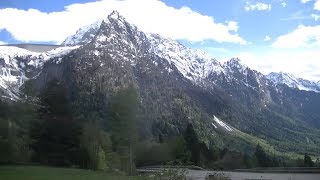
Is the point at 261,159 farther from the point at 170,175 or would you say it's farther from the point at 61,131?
the point at 170,175

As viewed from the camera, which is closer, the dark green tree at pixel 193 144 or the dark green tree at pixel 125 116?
the dark green tree at pixel 125 116

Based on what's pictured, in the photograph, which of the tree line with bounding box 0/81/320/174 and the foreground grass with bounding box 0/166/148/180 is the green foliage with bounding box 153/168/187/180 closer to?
the foreground grass with bounding box 0/166/148/180

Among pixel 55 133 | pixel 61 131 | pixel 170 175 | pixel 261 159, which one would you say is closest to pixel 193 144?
pixel 261 159

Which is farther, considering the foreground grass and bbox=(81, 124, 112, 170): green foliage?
bbox=(81, 124, 112, 170): green foliage

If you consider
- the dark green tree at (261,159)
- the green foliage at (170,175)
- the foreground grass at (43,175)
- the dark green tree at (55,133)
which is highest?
the dark green tree at (55,133)

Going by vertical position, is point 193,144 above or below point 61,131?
below

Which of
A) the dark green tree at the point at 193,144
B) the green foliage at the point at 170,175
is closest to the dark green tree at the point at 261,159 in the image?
the dark green tree at the point at 193,144

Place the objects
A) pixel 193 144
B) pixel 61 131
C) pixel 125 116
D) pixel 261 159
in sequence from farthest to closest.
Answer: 1. pixel 261 159
2. pixel 193 144
3. pixel 125 116
4. pixel 61 131

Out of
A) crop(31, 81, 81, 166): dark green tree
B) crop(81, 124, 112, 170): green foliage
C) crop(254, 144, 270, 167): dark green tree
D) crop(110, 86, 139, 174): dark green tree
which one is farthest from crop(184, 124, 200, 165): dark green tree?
crop(31, 81, 81, 166): dark green tree

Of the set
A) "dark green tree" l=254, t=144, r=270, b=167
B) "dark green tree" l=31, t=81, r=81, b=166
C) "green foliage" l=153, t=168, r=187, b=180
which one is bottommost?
"dark green tree" l=254, t=144, r=270, b=167

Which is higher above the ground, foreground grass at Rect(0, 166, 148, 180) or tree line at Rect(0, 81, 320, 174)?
tree line at Rect(0, 81, 320, 174)

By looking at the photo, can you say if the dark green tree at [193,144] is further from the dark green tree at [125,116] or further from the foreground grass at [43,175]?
the foreground grass at [43,175]

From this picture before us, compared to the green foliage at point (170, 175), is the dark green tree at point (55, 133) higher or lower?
higher

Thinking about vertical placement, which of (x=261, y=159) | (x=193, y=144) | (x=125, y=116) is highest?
(x=125, y=116)
